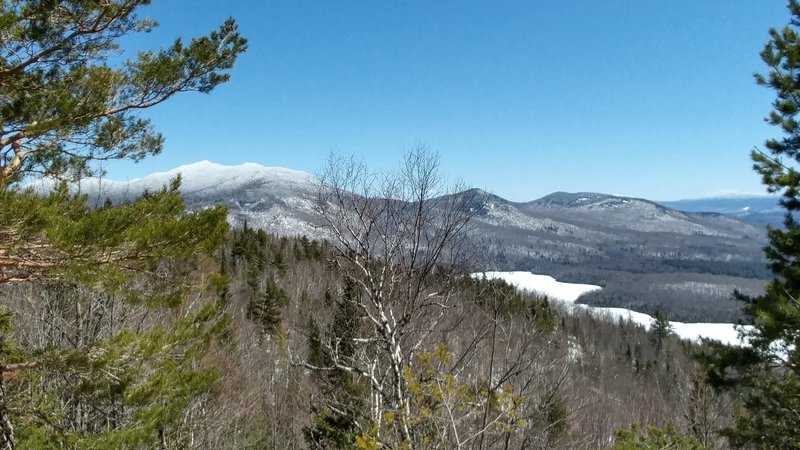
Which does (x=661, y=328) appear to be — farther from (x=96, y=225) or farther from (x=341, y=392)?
(x=96, y=225)

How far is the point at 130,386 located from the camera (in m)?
4.81

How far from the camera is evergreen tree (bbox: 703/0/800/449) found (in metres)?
7.62

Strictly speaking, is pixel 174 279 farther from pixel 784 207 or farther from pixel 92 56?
pixel 784 207

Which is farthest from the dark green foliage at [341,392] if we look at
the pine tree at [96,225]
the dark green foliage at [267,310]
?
the dark green foliage at [267,310]

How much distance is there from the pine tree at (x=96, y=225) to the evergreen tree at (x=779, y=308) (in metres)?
7.87

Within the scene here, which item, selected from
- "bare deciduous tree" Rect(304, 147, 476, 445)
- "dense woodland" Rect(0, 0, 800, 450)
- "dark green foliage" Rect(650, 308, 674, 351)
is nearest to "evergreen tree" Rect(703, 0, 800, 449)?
"dense woodland" Rect(0, 0, 800, 450)

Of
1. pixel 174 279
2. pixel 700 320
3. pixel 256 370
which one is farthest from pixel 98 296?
pixel 700 320

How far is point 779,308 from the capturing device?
6.98 metres

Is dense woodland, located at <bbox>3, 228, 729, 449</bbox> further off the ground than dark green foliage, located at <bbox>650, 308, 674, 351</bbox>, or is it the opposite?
dense woodland, located at <bbox>3, 228, 729, 449</bbox>

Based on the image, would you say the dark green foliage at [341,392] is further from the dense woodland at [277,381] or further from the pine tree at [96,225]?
the pine tree at [96,225]

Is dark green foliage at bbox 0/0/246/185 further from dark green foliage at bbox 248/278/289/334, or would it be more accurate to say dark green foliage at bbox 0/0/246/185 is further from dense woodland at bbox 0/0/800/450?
dark green foliage at bbox 248/278/289/334

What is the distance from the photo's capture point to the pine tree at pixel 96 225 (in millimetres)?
4094

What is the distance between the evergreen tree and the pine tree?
787cm

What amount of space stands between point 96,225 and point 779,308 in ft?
27.9
